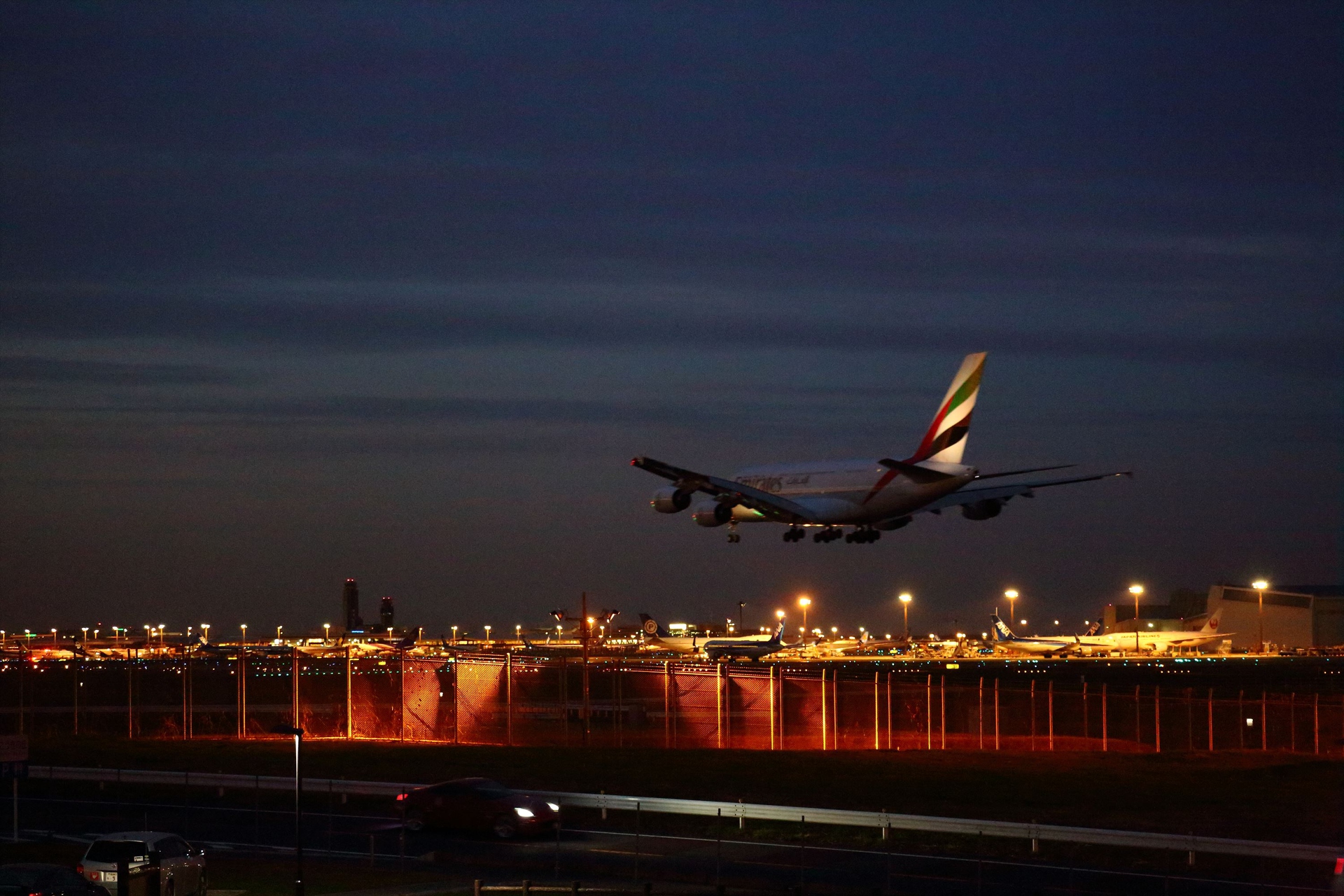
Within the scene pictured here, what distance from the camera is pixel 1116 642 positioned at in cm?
16300

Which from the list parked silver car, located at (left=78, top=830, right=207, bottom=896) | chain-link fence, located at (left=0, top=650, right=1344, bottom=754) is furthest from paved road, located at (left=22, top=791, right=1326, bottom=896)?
chain-link fence, located at (left=0, top=650, right=1344, bottom=754)

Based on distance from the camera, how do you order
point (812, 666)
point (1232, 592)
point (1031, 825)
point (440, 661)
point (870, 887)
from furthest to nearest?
point (1232, 592), point (812, 666), point (440, 661), point (1031, 825), point (870, 887)

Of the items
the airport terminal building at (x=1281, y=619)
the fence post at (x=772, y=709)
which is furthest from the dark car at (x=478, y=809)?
the airport terminal building at (x=1281, y=619)

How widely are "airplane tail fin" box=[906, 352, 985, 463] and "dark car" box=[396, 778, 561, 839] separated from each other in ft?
68.7

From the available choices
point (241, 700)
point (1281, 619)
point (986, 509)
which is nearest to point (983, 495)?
point (986, 509)

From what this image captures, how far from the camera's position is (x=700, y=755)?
47.1 meters

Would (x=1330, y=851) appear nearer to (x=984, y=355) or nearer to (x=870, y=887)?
(x=870, y=887)

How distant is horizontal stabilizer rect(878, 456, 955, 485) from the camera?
46.7 meters

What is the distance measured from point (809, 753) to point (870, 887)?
22.6m

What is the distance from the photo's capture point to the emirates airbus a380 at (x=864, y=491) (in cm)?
4781

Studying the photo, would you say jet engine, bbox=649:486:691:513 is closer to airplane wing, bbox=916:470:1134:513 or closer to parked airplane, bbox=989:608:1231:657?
airplane wing, bbox=916:470:1134:513

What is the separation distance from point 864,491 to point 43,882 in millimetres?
32990

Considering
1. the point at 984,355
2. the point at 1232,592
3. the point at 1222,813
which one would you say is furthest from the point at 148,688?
the point at 1232,592

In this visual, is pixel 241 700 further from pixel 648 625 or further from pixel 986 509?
pixel 648 625
